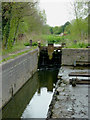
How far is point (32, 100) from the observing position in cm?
846

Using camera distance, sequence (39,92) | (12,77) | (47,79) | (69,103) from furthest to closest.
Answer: (47,79)
(39,92)
(12,77)
(69,103)

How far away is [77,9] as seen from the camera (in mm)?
17094

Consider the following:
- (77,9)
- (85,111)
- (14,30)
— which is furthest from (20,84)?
(77,9)

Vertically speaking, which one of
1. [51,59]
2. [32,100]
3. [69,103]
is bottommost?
[32,100]

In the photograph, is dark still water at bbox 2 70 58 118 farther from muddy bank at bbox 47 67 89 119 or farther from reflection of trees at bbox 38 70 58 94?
muddy bank at bbox 47 67 89 119

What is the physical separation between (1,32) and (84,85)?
6.54 m

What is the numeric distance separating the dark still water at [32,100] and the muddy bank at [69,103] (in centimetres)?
121

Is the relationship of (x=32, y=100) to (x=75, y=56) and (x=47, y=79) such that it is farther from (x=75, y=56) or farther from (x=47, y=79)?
(x=75, y=56)

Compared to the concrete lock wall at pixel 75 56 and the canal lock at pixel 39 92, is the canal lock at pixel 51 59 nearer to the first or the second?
the canal lock at pixel 39 92

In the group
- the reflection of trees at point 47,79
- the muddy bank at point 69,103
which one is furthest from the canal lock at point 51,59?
the muddy bank at point 69,103

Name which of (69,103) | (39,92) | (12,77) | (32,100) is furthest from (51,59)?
(69,103)

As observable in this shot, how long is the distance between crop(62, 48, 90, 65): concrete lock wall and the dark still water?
53.3 inches

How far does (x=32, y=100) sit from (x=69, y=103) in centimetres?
360

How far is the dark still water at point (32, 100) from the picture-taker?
695 cm
